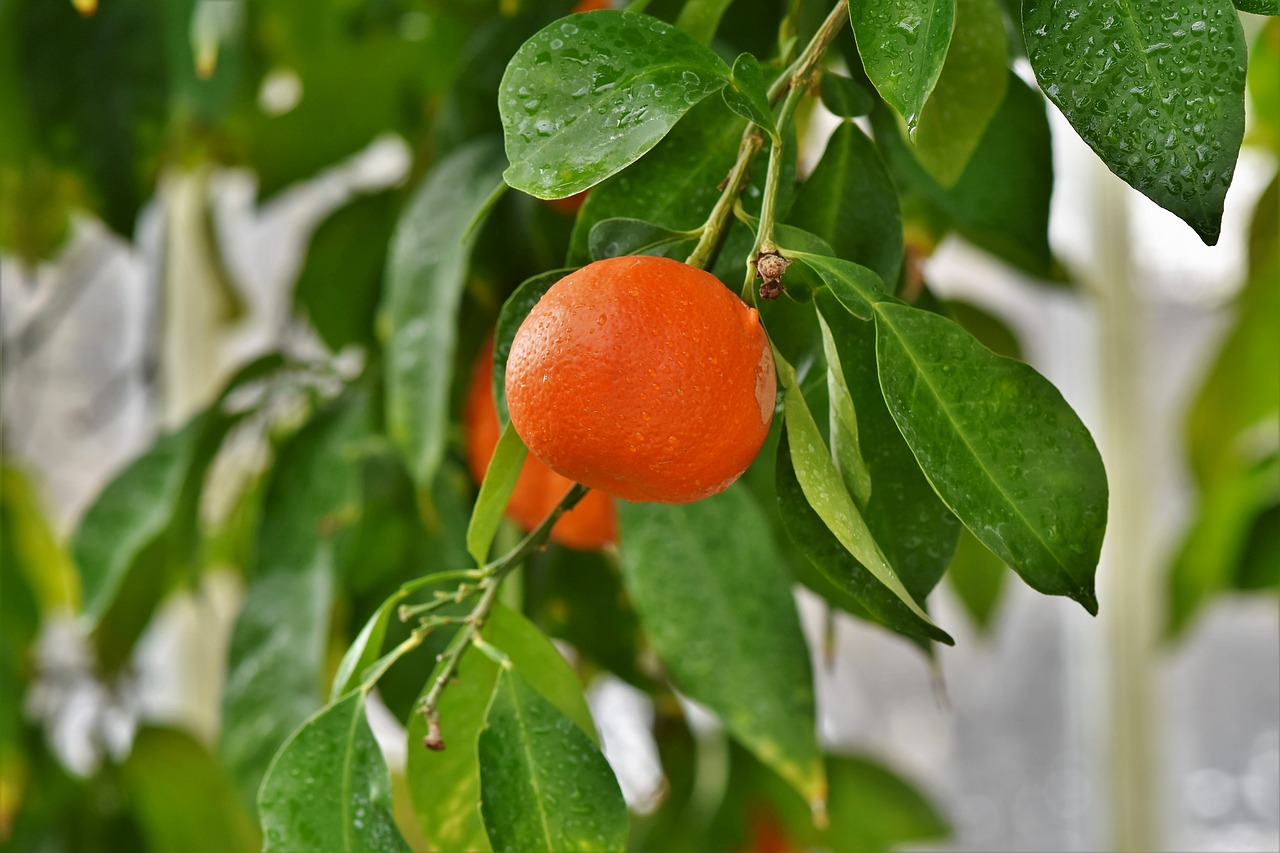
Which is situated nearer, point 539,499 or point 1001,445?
point 1001,445

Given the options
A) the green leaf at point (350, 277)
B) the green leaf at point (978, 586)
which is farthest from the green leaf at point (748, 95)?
the green leaf at point (978, 586)

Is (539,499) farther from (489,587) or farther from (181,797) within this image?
(181,797)

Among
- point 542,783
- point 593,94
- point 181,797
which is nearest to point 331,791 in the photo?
point 542,783

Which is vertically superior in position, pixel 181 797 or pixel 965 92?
pixel 965 92

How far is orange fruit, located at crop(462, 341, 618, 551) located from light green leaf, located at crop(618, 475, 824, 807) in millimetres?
11

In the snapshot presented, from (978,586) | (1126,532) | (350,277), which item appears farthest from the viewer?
(1126,532)

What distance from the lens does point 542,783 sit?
25cm

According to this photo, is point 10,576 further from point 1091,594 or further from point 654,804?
point 1091,594

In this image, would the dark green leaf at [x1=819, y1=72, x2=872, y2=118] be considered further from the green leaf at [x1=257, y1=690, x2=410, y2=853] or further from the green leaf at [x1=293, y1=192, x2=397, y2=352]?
the green leaf at [x1=293, y1=192, x2=397, y2=352]

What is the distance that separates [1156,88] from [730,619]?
0.23 metres

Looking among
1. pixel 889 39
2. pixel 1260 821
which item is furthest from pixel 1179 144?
pixel 1260 821

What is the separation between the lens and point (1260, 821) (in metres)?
1.19

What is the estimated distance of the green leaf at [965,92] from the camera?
0.31 m

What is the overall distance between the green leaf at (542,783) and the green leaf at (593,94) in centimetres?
11
